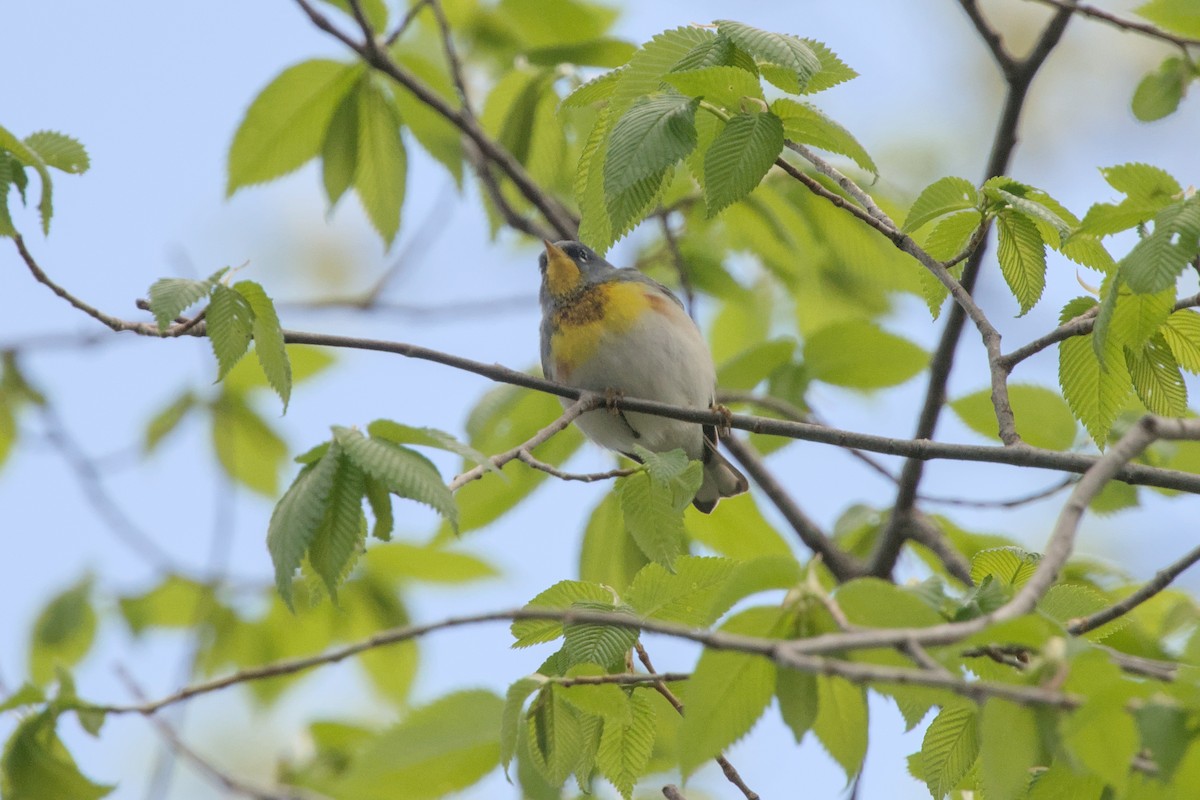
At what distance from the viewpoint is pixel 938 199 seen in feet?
7.47

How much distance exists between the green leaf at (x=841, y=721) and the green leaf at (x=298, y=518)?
849 millimetres

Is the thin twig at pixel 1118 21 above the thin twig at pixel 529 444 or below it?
above

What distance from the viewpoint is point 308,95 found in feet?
13.0

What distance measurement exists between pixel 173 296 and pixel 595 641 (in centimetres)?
102

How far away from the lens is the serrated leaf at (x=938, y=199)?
2248 mm

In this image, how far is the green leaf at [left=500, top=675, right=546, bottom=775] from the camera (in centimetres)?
201

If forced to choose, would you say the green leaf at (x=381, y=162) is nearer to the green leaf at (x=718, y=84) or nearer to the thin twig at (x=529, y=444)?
the thin twig at (x=529, y=444)

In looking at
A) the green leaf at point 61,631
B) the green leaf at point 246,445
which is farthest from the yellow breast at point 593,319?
the green leaf at point 61,631

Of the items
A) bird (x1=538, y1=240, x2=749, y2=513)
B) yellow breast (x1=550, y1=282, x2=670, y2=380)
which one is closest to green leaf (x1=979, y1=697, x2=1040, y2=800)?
bird (x1=538, y1=240, x2=749, y2=513)

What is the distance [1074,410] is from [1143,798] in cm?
96

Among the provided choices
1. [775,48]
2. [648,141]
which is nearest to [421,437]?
[648,141]

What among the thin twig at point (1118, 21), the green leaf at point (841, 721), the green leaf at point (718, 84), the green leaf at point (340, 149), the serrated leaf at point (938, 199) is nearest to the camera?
the green leaf at point (841, 721)

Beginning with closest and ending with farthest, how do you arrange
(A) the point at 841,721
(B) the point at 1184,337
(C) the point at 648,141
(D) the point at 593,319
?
(A) the point at 841,721 → (C) the point at 648,141 → (B) the point at 1184,337 → (D) the point at 593,319

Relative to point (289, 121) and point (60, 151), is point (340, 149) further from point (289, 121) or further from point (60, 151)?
point (60, 151)
